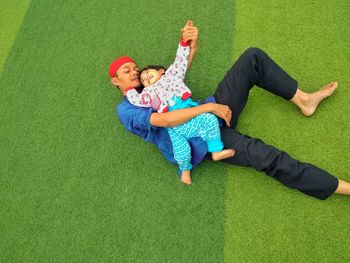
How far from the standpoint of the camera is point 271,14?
102 inches

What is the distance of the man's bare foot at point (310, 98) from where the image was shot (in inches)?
83.3

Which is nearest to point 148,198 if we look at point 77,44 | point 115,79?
point 115,79

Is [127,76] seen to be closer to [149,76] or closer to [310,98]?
[149,76]

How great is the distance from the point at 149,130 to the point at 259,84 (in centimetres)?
72

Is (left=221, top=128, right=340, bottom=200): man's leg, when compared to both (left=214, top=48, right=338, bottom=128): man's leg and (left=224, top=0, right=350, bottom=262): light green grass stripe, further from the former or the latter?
(left=214, top=48, right=338, bottom=128): man's leg

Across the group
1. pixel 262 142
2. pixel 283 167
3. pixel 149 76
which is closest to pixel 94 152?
pixel 149 76

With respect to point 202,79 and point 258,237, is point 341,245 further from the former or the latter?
point 202,79

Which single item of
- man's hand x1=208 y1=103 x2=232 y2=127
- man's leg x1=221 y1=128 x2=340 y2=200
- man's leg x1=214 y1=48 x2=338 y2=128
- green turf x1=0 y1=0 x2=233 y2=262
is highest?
man's leg x1=214 y1=48 x2=338 y2=128

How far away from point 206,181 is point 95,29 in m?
1.64

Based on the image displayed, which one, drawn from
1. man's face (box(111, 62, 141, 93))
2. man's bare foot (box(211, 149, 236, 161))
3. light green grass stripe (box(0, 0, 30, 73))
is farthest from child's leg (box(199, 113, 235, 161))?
light green grass stripe (box(0, 0, 30, 73))

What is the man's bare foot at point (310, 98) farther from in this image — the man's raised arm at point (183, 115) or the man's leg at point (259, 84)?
the man's raised arm at point (183, 115)

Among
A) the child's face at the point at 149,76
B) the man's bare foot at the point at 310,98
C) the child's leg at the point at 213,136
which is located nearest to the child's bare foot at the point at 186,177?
the child's leg at the point at 213,136

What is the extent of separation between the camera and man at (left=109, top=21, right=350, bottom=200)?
1848 mm

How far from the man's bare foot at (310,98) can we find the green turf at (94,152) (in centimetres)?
58
